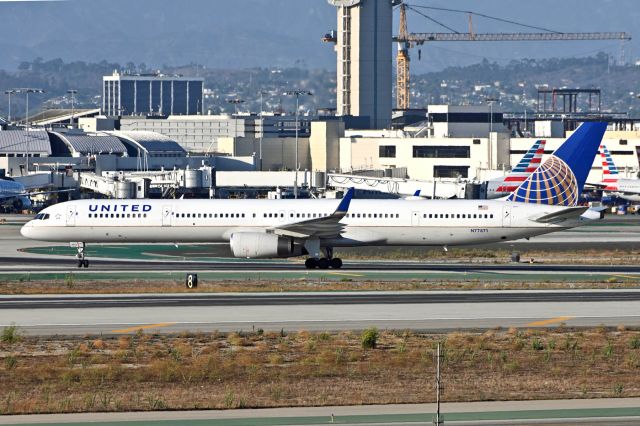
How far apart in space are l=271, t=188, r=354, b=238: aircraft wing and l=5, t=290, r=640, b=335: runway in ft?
34.8

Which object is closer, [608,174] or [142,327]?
[142,327]

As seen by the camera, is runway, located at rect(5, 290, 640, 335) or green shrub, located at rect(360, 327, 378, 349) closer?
green shrub, located at rect(360, 327, 378, 349)

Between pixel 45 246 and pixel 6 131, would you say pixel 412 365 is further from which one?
pixel 6 131

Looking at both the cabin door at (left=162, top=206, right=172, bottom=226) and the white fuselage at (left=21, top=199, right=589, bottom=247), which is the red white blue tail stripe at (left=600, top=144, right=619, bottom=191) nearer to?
the white fuselage at (left=21, top=199, right=589, bottom=247)

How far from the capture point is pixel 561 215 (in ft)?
220

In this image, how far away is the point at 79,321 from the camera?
4566 centimetres

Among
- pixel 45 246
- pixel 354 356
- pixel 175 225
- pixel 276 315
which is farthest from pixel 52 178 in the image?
pixel 354 356

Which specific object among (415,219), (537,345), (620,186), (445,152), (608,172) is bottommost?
(537,345)

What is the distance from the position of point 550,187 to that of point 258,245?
16861 mm

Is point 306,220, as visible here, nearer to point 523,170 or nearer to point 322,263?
point 322,263

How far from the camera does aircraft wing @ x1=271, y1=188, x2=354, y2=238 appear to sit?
216 ft

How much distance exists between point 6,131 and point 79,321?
5861 inches

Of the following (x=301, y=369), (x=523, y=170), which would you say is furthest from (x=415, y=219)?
(x=523, y=170)

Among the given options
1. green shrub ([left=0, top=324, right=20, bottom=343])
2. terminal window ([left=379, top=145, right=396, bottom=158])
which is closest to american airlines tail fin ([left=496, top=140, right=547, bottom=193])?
terminal window ([left=379, top=145, right=396, bottom=158])
